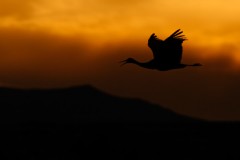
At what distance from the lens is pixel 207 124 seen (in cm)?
2970

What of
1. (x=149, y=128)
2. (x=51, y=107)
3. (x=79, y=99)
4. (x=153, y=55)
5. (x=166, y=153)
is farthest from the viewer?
(x=79, y=99)

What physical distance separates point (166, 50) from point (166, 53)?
5.1 inches

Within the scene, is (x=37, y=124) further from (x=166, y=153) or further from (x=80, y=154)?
(x=166, y=153)

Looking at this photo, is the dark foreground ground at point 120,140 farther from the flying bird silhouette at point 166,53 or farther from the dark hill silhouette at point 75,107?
the dark hill silhouette at point 75,107

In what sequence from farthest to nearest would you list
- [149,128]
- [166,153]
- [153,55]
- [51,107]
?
[51,107] < [153,55] < [149,128] < [166,153]

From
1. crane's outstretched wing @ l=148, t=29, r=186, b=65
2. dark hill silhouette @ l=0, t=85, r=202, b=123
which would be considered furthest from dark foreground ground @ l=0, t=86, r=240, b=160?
dark hill silhouette @ l=0, t=85, r=202, b=123

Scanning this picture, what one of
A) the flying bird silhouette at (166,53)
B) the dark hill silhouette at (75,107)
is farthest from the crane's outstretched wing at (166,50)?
the dark hill silhouette at (75,107)

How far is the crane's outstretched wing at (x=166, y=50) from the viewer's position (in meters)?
30.3

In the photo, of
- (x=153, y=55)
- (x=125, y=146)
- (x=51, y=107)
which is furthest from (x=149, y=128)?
(x=51, y=107)

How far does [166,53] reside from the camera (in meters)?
31.0

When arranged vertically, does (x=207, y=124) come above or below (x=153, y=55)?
below

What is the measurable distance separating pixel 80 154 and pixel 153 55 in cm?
620

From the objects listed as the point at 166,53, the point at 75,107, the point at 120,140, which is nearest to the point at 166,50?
the point at 166,53

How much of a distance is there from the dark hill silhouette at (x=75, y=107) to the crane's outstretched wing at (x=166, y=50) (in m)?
50.2
